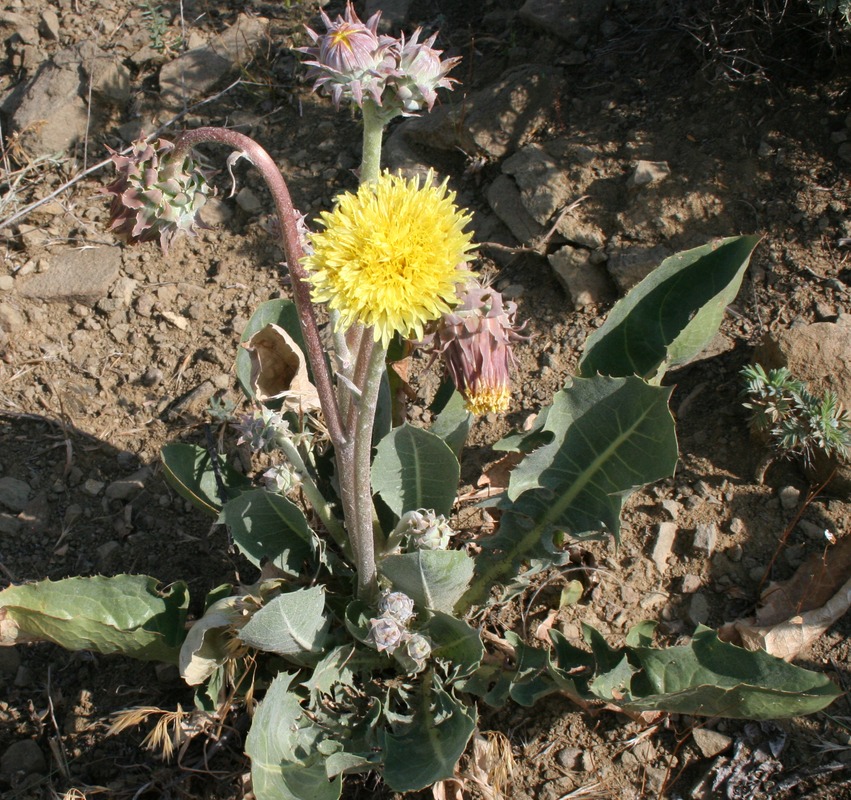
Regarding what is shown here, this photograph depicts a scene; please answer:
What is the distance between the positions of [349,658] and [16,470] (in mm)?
1816

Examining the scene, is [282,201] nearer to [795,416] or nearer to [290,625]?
[290,625]

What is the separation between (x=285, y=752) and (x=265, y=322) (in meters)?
1.42

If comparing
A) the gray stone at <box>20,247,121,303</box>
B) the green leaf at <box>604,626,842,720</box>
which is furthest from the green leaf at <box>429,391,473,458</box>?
the gray stone at <box>20,247,121,303</box>

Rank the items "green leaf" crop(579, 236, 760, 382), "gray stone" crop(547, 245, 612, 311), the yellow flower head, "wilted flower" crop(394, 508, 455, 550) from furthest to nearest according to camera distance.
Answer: "gray stone" crop(547, 245, 612, 311) → "green leaf" crop(579, 236, 760, 382) → "wilted flower" crop(394, 508, 455, 550) → the yellow flower head

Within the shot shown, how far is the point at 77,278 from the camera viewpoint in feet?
13.4

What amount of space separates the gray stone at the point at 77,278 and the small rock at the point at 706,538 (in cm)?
293

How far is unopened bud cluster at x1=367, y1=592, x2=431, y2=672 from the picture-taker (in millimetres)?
2344

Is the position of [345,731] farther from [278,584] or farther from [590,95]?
[590,95]

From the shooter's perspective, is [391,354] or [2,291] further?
[2,291]

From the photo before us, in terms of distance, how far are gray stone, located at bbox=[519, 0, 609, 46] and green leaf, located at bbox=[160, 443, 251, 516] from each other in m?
2.90

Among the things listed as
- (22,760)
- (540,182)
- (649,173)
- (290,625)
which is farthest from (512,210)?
(22,760)

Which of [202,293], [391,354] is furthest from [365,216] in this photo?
[202,293]

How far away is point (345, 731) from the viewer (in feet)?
8.46

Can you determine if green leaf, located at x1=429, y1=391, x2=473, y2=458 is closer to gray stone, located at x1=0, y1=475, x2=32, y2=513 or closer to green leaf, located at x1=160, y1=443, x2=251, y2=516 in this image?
green leaf, located at x1=160, y1=443, x2=251, y2=516
